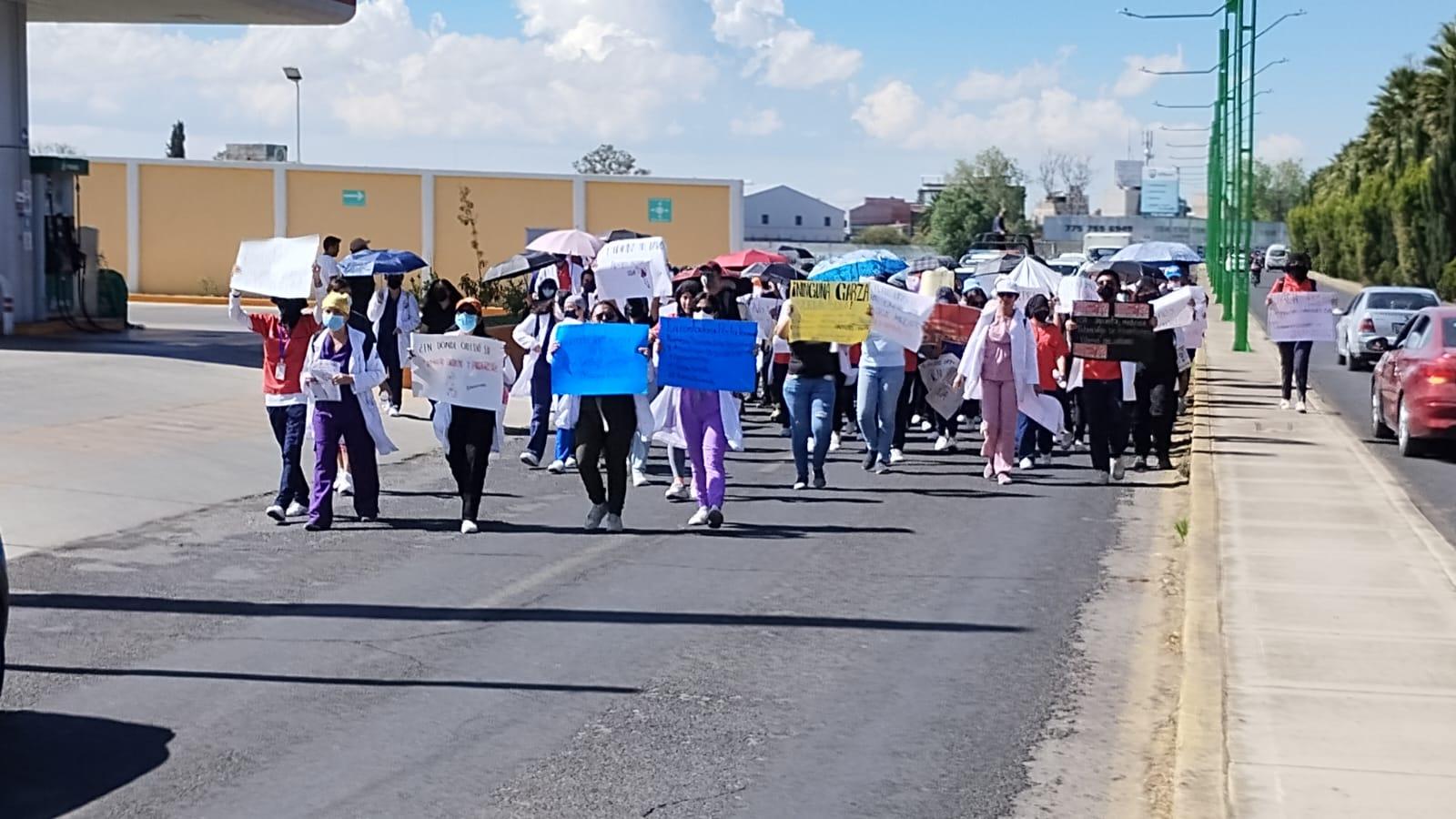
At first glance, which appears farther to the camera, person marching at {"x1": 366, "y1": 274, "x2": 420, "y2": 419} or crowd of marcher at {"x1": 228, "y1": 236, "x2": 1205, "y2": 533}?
person marching at {"x1": 366, "y1": 274, "x2": 420, "y2": 419}

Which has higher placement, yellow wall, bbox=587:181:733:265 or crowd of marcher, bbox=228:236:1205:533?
yellow wall, bbox=587:181:733:265

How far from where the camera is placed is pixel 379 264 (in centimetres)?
1919

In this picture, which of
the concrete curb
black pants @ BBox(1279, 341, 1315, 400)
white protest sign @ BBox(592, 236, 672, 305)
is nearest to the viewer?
the concrete curb

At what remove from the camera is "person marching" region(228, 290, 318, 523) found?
13.3 m

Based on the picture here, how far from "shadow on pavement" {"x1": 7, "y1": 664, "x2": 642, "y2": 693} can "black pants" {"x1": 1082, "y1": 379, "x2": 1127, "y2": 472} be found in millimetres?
9176

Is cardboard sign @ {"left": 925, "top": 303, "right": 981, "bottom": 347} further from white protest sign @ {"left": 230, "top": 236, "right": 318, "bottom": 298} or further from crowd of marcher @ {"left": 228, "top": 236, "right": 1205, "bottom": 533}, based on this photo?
white protest sign @ {"left": 230, "top": 236, "right": 318, "bottom": 298}

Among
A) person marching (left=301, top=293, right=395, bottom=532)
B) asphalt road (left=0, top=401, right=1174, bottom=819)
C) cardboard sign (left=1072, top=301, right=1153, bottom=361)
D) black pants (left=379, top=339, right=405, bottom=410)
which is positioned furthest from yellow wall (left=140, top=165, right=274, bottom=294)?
person marching (left=301, top=293, right=395, bottom=532)

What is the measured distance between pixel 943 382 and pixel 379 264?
5.91 metres

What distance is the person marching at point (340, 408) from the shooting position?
13.1 m

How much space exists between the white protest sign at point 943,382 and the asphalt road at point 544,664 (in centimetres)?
431

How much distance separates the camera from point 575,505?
15008 mm

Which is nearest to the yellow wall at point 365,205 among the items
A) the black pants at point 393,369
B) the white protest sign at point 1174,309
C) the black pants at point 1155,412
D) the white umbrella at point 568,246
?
the black pants at point 393,369

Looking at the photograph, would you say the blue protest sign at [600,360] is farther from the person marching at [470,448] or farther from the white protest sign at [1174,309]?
the white protest sign at [1174,309]

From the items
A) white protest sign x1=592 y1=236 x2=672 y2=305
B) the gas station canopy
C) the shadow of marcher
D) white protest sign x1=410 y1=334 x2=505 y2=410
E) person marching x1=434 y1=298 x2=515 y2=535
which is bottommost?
the shadow of marcher
